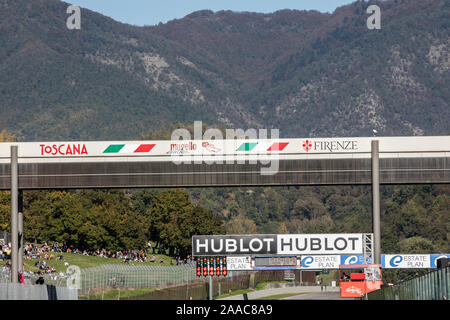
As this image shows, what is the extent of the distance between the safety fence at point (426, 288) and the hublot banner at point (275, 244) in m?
26.8

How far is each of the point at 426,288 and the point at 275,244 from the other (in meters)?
37.0

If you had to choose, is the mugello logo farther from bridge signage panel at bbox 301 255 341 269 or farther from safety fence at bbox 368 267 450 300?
safety fence at bbox 368 267 450 300

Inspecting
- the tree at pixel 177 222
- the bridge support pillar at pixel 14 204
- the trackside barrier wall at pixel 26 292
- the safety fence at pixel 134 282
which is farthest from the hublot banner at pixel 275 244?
the tree at pixel 177 222

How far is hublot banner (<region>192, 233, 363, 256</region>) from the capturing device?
71125 mm

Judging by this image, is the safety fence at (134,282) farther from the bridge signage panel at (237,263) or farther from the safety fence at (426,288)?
the safety fence at (426,288)

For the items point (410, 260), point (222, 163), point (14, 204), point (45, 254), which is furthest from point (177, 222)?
point (14, 204)

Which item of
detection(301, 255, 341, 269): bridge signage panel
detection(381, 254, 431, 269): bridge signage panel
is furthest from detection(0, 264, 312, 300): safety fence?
detection(381, 254, 431, 269): bridge signage panel

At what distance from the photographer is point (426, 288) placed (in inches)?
1395

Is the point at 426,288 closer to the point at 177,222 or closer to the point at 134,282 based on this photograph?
the point at 134,282

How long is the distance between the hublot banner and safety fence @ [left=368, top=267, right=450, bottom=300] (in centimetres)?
2678

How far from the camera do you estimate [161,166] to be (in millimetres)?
→ 76562

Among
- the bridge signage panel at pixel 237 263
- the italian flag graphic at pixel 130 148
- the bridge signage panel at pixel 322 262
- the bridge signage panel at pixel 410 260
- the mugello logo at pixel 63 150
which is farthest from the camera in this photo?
the bridge signage panel at pixel 410 260

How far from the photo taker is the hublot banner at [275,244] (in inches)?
2800
